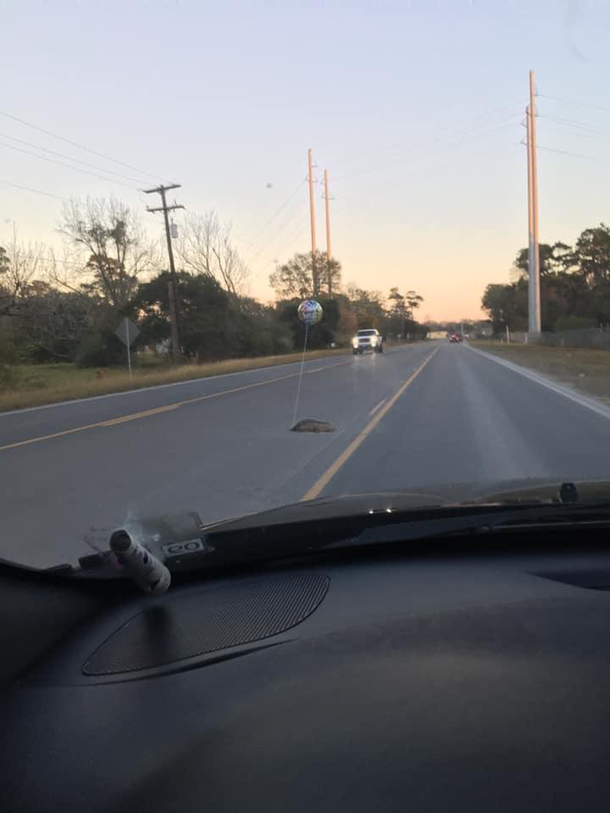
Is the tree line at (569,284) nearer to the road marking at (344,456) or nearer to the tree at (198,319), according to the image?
the tree at (198,319)

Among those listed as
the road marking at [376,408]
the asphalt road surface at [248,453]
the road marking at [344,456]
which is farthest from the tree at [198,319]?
the road marking at [344,456]

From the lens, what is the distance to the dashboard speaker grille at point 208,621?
2.64m

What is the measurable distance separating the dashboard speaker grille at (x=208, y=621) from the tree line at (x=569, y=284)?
72746mm

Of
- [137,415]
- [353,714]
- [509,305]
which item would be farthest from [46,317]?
[509,305]

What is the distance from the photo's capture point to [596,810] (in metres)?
1.78

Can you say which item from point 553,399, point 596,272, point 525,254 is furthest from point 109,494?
point 525,254

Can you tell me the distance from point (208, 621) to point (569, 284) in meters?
94.3

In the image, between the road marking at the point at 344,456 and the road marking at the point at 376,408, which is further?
the road marking at the point at 376,408

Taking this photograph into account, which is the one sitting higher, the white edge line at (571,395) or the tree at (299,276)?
the tree at (299,276)

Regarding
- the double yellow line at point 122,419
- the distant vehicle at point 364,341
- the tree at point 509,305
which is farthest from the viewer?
the tree at point 509,305

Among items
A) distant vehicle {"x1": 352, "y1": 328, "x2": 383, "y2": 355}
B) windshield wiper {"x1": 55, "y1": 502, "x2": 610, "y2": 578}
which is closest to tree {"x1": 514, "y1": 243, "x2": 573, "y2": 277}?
distant vehicle {"x1": 352, "y1": 328, "x2": 383, "y2": 355}

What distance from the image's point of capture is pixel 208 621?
289 centimetres

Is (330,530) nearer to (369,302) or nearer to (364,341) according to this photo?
(364,341)

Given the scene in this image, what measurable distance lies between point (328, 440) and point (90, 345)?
3900 centimetres
